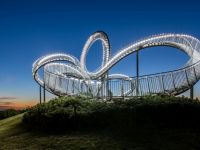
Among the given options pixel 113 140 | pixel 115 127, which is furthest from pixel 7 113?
pixel 113 140

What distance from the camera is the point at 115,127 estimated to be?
17.8 meters

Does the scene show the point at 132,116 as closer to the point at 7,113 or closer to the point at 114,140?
the point at 114,140

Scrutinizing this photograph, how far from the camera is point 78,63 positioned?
5253cm

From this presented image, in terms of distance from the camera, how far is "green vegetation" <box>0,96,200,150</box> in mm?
16047

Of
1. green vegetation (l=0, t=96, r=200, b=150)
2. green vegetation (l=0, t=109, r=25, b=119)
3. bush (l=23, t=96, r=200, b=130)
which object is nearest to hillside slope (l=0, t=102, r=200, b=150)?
green vegetation (l=0, t=96, r=200, b=150)

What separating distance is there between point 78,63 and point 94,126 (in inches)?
1363

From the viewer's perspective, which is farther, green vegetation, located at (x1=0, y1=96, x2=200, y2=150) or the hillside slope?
green vegetation, located at (x1=0, y1=96, x2=200, y2=150)

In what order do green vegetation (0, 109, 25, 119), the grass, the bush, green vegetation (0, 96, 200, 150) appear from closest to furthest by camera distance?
the grass → green vegetation (0, 96, 200, 150) → the bush → green vegetation (0, 109, 25, 119)

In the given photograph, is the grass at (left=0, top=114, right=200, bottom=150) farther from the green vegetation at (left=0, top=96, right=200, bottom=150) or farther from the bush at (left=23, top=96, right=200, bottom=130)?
the bush at (left=23, top=96, right=200, bottom=130)

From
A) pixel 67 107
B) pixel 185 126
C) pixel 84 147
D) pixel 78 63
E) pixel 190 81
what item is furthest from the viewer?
pixel 78 63

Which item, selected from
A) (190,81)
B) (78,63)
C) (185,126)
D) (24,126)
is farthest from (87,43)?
(185,126)

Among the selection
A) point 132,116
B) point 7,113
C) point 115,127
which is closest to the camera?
point 115,127

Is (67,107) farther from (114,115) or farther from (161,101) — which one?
(161,101)

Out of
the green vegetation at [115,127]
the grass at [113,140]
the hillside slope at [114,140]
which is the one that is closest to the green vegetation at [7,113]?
the green vegetation at [115,127]
